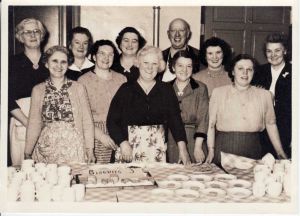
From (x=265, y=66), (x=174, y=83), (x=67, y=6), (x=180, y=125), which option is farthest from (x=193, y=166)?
(x=67, y=6)

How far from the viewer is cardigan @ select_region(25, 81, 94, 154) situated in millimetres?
1666

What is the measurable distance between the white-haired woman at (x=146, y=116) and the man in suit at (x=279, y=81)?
36cm

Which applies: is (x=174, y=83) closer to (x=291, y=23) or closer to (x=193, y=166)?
(x=193, y=166)

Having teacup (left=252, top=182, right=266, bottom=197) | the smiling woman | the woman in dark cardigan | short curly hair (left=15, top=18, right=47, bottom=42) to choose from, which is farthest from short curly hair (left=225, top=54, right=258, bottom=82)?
short curly hair (left=15, top=18, right=47, bottom=42)

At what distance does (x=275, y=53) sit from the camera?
1.69 meters

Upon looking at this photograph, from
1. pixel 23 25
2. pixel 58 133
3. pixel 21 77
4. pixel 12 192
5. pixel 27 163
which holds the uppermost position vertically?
pixel 23 25

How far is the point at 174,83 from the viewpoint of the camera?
1.71 m

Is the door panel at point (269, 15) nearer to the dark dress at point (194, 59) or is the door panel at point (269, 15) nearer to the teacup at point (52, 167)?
the dark dress at point (194, 59)

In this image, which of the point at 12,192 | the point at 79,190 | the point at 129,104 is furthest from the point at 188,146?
the point at 12,192

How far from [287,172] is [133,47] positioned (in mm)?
801

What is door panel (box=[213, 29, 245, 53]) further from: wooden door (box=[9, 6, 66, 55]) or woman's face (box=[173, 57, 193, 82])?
wooden door (box=[9, 6, 66, 55])

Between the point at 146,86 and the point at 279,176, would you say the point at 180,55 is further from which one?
the point at 279,176

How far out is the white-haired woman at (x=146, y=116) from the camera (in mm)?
1668

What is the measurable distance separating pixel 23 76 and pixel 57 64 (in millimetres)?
150
